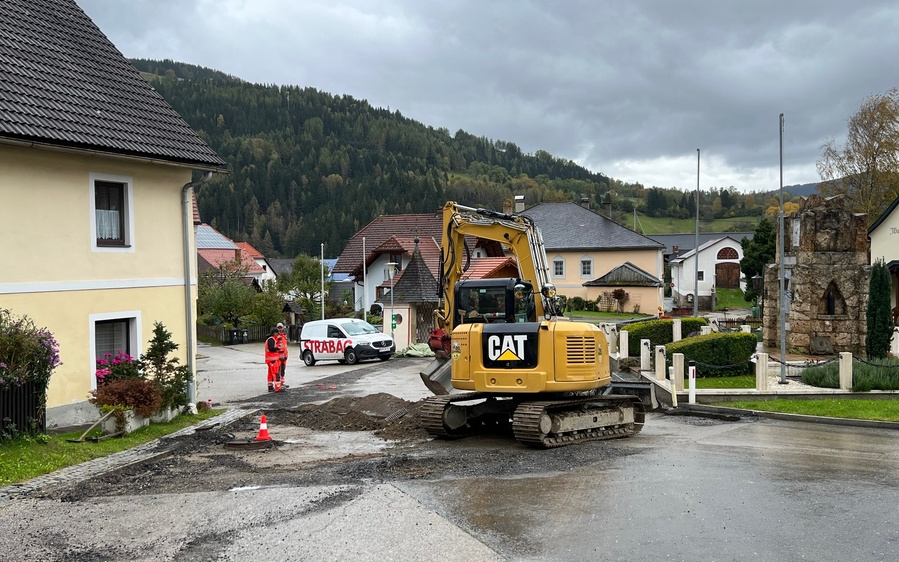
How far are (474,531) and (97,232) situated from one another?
11.1m

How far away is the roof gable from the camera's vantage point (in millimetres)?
63000

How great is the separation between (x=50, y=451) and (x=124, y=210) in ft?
19.5

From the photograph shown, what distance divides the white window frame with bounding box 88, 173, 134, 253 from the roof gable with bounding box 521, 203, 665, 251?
47121 millimetres

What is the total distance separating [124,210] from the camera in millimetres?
17281

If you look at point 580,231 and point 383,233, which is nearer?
point 383,233

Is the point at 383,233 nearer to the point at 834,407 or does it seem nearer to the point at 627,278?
the point at 627,278

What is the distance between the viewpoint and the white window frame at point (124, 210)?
53.8ft

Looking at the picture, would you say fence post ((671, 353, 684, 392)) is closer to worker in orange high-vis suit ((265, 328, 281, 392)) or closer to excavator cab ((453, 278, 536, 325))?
excavator cab ((453, 278, 536, 325))

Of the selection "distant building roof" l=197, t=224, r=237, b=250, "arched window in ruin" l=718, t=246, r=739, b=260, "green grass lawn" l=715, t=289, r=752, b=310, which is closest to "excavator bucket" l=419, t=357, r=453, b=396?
"green grass lawn" l=715, t=289, r=752, b=310

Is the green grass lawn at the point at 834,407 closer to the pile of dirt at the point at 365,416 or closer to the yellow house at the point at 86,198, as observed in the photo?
the pile of dirt at the point at 365,416

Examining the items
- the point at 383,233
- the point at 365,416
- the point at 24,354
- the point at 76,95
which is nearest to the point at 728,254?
the point at 383,233

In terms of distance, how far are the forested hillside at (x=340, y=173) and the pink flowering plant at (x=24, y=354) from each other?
104448 millimetres

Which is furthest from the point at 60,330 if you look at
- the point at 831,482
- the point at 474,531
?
the point at 831,482

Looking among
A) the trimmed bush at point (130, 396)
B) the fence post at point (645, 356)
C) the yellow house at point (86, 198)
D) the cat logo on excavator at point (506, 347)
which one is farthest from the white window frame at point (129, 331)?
the fence post at point (645, 356)
